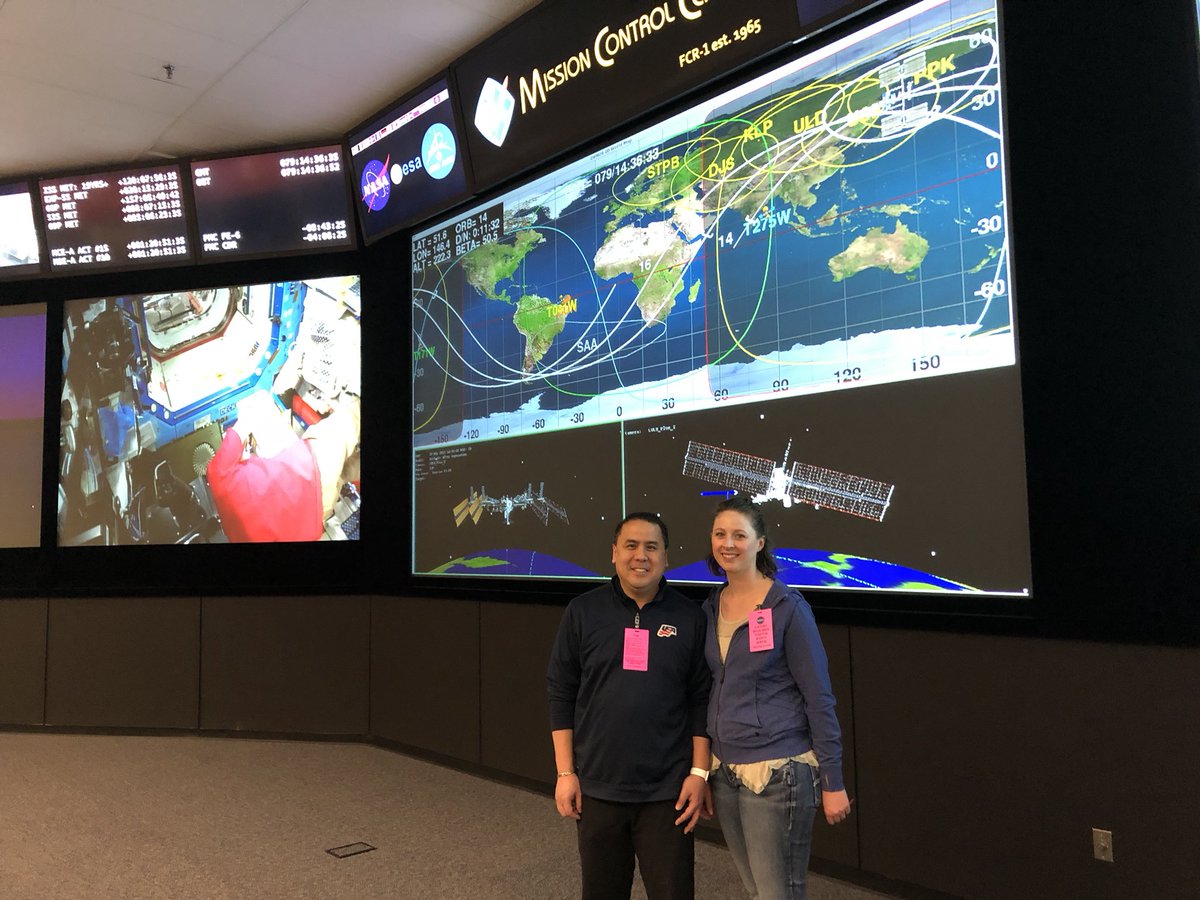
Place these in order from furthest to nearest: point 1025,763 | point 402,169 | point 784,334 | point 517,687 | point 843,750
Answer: point 402,169, point 517,687, point 784,334, point 843,750, point 1025,763

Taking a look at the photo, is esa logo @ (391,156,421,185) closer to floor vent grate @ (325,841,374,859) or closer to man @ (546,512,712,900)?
floor vent grate @ (325,841,374,859)

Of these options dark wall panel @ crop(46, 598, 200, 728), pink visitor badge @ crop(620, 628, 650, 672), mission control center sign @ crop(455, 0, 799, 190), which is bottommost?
dark wall panel @ crop(46, 598, 200, 728)

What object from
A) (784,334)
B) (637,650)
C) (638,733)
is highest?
(784,334)

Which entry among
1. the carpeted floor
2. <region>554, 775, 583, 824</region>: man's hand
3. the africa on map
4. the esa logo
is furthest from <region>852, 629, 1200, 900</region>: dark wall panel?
the esa logo

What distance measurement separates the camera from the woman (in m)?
1.77

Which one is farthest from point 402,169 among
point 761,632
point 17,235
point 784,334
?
point 761,632

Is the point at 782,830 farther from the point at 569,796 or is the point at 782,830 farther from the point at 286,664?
the point at 286,664

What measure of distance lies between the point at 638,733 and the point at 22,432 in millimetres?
5467

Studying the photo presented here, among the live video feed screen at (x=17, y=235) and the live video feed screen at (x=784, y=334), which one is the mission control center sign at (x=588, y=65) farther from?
the live video feed screen at (x=17, y=235)

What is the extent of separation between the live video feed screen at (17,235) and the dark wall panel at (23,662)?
2046mm

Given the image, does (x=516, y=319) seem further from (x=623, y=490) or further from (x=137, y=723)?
(x=137, y=723)

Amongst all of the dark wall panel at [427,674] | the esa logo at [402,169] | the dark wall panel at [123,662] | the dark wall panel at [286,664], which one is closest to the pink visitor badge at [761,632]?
the dark wall panel at [427,674]

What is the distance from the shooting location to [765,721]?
5.98ft

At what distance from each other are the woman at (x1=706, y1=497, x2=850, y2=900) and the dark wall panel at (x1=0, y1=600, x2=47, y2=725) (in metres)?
5.19
